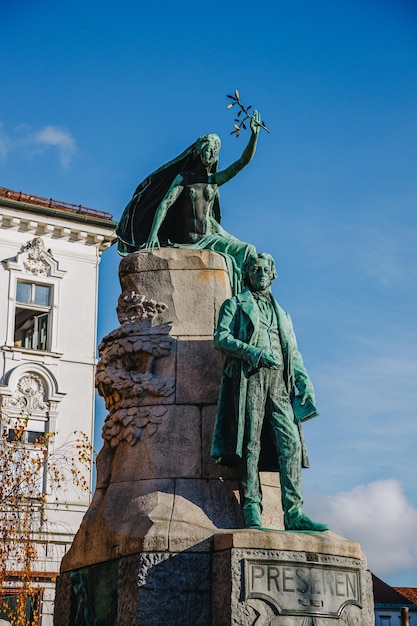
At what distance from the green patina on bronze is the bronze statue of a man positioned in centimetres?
119

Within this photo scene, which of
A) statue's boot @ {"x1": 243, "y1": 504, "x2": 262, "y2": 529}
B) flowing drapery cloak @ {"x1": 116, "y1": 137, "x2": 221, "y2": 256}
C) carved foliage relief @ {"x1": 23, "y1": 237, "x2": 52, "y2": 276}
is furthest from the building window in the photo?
A: statue's boot @ {"x1": 243, "y1": 504, "x2": 262, "y2": 529}

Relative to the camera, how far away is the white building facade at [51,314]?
3006 centimetres

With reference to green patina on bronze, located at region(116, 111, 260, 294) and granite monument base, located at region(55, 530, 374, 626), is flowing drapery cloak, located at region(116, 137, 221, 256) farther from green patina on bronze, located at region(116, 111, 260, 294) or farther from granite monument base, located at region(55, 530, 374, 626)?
granite monument base, located at region(55, 530, 374, 626)

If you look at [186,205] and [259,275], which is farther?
[186,205]

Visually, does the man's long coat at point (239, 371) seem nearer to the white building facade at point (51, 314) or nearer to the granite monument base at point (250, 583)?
the granite monument base at point (250, 583)

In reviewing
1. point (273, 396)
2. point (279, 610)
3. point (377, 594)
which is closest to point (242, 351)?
point (273, 396)

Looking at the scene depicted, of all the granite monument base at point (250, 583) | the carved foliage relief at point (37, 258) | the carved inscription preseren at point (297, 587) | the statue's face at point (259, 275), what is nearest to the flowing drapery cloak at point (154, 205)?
the statue's face at point (259, 275)

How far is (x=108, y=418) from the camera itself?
32.9ft

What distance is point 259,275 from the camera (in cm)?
962

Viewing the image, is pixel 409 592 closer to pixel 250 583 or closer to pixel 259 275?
pixel 259 275

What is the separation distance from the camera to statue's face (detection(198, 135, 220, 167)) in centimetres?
1089

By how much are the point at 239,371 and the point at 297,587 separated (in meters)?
1.88

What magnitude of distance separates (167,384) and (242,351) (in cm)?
88

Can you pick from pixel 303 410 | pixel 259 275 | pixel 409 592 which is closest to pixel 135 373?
pixel 259 275
